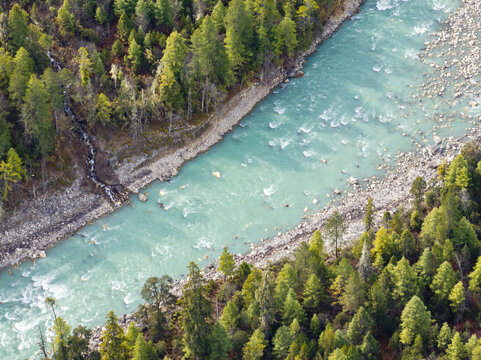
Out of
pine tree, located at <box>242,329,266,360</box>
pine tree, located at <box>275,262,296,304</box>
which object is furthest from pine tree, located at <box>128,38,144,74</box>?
pine tree, located at <box>242,329,266,360</box>

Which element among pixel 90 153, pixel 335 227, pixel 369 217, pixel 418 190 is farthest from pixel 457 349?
pixel 90 153

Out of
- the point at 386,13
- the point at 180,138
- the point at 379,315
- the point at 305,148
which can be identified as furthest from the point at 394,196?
the point at 386,13

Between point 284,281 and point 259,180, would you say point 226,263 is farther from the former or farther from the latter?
point 259,180

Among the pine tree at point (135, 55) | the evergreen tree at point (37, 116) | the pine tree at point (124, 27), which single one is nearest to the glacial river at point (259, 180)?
the evergreen tree at point (37, 116)

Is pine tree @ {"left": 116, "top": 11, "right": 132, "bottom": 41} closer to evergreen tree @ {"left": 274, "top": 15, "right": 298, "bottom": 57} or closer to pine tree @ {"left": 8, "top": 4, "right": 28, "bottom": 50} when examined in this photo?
pine tree @ {"left": 8, "top": 4, "right": 28, "bottom": 50}

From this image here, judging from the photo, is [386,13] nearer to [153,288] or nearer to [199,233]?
[199,233]

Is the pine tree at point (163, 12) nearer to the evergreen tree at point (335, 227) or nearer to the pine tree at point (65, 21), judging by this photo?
the pine tree at point (65, 21)
